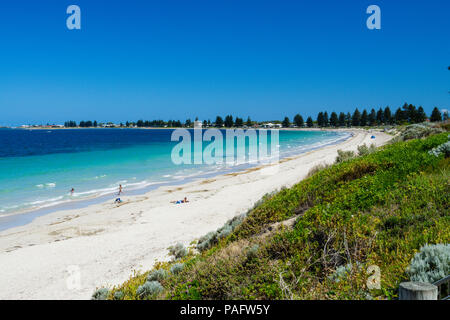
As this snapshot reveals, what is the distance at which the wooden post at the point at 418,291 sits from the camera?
87.7 inches

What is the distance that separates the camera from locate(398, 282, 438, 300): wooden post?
2.23 m

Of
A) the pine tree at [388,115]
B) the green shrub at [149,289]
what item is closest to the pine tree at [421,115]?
the pine tree at [388,115]

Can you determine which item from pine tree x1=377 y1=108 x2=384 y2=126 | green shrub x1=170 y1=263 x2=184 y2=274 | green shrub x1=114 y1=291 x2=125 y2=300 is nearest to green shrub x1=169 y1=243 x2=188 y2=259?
green shrub x1=170 y1=263 x2=184 y2=274

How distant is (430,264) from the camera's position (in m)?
3.37

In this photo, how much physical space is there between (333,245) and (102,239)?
9.57m

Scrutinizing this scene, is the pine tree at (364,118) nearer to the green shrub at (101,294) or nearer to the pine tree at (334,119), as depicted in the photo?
the pine tree at (334,119)

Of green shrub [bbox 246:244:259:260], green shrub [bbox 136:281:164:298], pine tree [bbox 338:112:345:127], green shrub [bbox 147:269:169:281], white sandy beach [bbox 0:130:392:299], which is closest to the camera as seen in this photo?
green shrub [bbox 246:244:259:260]

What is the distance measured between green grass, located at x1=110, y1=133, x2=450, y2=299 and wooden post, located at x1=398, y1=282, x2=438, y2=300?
35.4 inches

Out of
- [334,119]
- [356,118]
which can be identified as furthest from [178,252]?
[334,119]

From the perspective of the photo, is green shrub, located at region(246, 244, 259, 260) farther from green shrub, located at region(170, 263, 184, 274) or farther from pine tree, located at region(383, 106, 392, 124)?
pine tree, located at region(383, 106, 392, 124)
